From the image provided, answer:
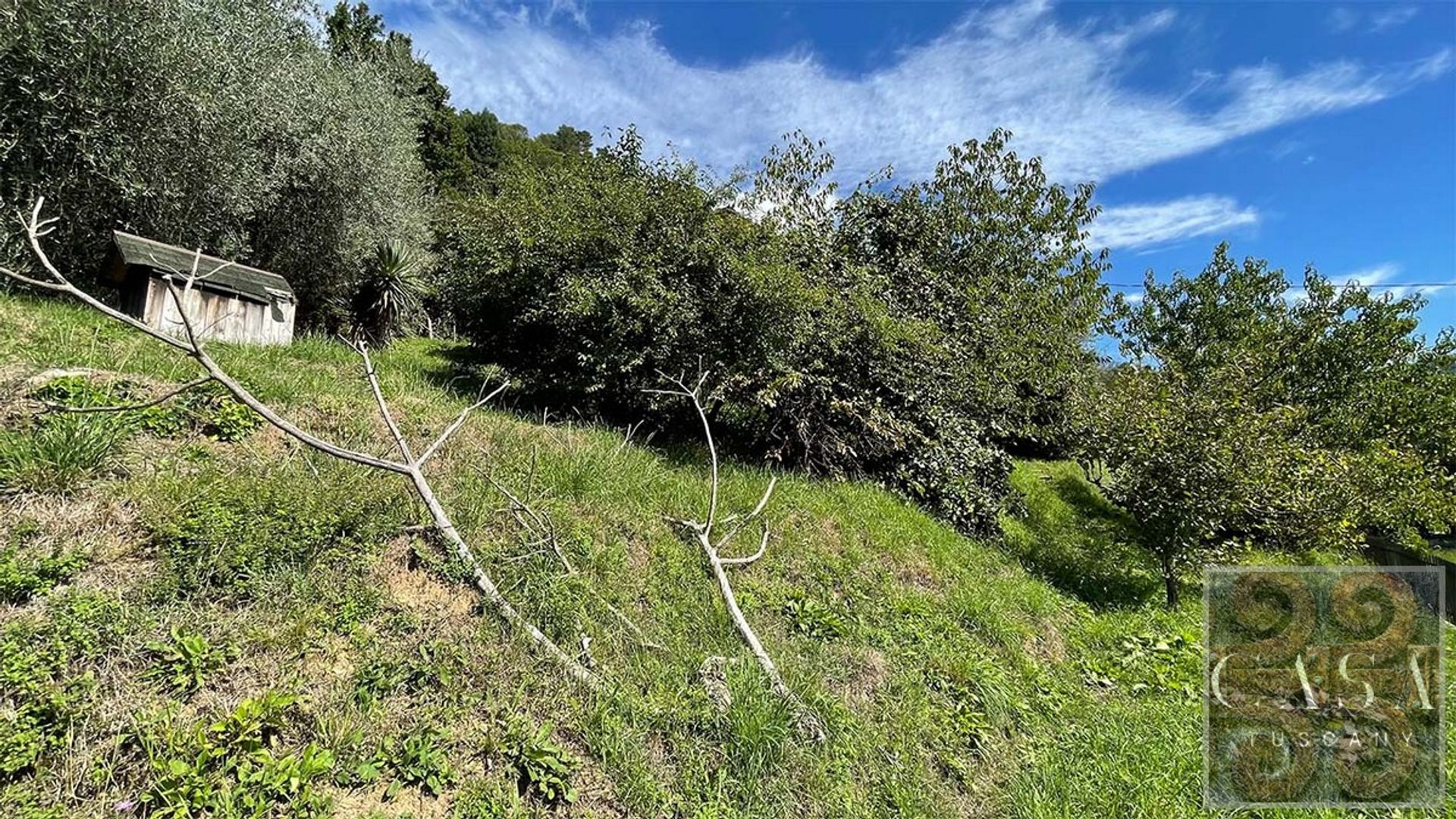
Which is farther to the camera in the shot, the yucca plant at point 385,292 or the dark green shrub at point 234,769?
the yucca plant at point 385,292

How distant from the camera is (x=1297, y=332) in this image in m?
14.3

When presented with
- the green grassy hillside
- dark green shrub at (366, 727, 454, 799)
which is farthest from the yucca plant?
dark green shrub at (366, 727, 454, 799)

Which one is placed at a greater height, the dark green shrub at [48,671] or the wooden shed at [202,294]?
the wooden shed at [202,294]

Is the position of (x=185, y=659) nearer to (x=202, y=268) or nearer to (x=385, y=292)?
(x=202, y=268)

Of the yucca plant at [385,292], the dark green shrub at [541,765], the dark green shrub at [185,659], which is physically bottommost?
the dark green shrub at [541,765]

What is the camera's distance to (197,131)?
8258mm

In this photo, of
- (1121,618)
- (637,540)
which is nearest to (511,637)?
(637,540)

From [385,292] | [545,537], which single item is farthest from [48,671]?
[385,292]

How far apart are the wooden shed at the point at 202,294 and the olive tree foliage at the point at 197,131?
89cm

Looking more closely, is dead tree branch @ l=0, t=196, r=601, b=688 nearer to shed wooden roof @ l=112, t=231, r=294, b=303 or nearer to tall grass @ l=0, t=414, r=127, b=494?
tall grass @ l=0, t=414, r=127, b=494

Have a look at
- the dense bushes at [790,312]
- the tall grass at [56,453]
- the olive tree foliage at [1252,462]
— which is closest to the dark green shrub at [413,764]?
the tall grass at [56,453]

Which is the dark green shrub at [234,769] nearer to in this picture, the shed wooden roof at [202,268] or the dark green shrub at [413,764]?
the dark green shrub at [413,764]

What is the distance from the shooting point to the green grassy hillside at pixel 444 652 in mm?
2170

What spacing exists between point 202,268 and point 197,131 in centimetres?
195
